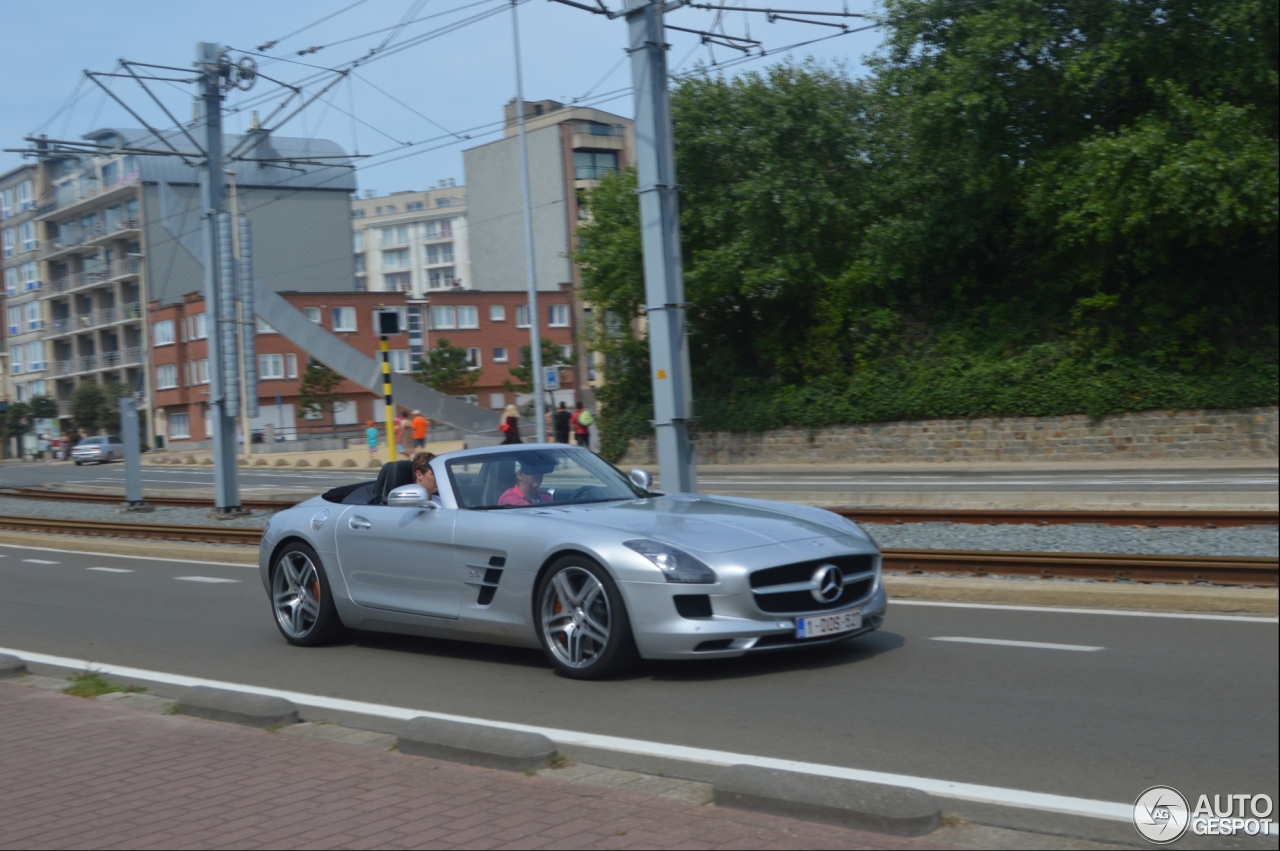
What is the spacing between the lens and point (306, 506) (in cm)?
947

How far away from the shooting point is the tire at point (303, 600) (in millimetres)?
9023

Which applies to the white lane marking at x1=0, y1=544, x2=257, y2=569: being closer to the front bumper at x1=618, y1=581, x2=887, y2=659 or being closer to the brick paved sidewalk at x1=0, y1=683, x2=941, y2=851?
the brick paved sidewalk at x1=0, y1=683, x2=941, y2=851

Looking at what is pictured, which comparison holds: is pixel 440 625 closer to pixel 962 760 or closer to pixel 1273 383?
pixel 962 760

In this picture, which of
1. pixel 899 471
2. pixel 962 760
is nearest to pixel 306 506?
pixel 962 760

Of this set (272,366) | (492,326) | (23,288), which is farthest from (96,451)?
(23,288)

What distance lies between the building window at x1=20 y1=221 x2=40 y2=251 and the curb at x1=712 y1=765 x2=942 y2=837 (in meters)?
102

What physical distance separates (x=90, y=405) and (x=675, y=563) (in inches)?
3410

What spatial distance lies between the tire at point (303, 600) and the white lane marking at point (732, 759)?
100 centimetres

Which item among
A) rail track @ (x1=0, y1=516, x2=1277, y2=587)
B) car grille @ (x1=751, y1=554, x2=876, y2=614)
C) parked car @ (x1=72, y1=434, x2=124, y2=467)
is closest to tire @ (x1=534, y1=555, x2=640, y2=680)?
car grille @ (x1=751, y1=554, x2=876, y2=614)

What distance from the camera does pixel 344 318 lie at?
81.8 m

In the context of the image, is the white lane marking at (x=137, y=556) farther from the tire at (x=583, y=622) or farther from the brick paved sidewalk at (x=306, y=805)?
the brick paved sidewalk at (x=306, y=805)

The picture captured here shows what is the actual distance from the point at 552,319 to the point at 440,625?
80942 mm

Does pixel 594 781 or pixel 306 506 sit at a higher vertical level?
pixel 306 506

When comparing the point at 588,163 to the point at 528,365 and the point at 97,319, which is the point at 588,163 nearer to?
the point at 528,365
